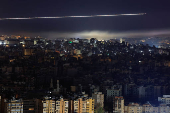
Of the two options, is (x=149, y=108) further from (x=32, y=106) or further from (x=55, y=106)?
(x=32, y=106)

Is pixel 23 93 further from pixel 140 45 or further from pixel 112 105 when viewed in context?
pixel 140 45

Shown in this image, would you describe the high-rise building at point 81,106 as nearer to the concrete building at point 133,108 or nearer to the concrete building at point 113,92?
the concrete building at point 133,108

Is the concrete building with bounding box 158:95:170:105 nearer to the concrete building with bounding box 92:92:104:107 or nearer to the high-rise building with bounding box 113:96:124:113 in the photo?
the high-rise building with bounding box 113:96:124:113

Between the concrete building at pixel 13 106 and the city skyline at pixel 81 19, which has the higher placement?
the city skyline at pixel 81 19

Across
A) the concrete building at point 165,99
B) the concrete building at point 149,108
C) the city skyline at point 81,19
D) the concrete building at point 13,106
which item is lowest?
the concrete building at point 149,108

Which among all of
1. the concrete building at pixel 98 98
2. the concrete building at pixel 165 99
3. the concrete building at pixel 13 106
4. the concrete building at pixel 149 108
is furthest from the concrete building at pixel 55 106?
the concrete building at pixel 165 99

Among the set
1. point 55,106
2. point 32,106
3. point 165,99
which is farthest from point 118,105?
point 32,106

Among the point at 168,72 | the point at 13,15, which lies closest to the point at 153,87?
the point at 168,72
